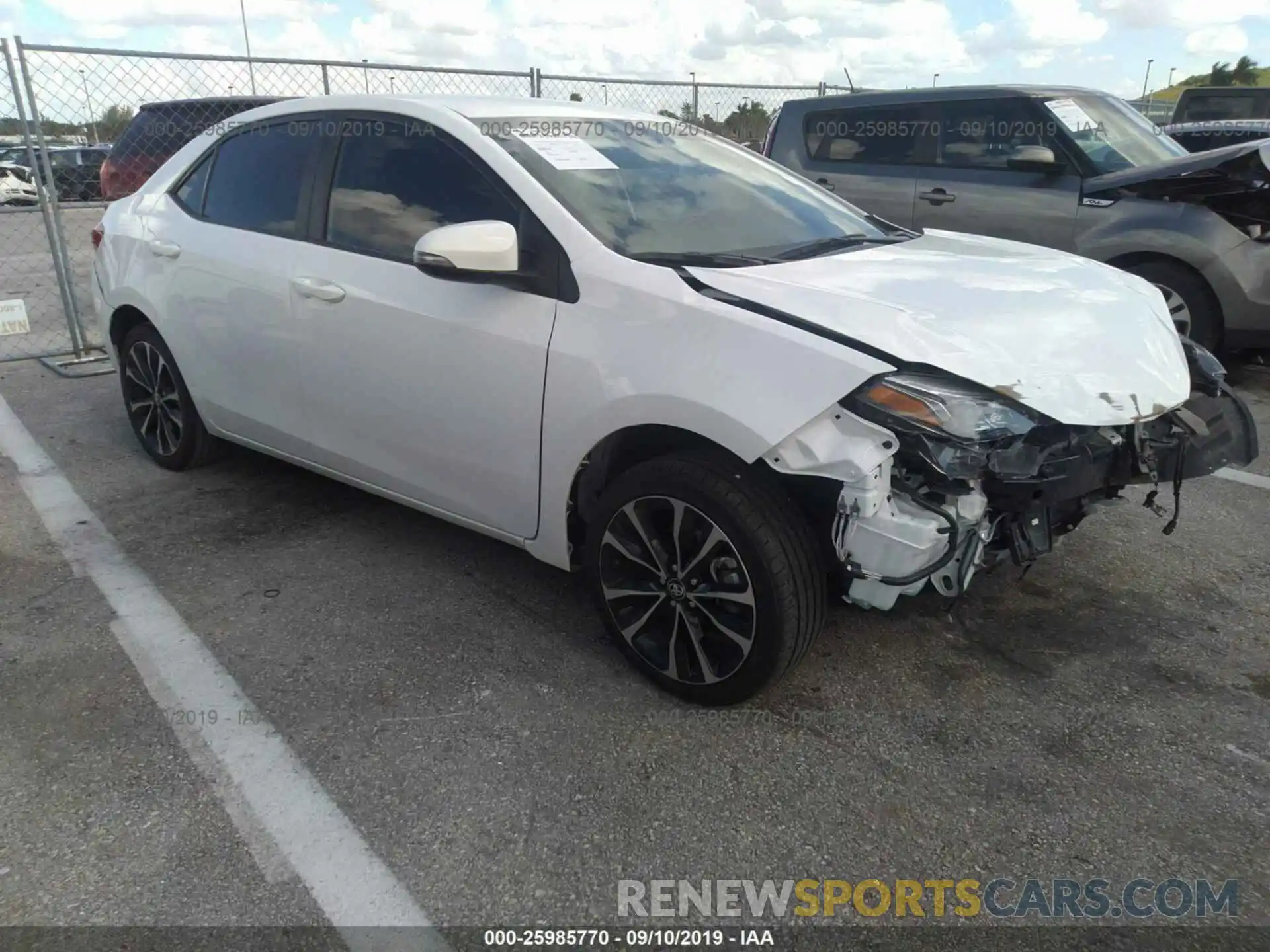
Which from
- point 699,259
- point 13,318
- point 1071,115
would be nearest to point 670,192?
point 699,259

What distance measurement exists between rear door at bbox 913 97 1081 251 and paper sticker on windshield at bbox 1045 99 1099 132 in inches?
3.1

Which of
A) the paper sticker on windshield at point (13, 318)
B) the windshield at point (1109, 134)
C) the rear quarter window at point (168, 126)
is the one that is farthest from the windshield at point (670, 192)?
the rear quarter window at point (168, 126)

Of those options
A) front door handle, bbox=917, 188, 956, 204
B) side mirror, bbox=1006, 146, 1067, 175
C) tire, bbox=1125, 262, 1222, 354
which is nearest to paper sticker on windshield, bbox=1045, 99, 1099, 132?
side mirror, bbox=1006, 146, 1067, 175

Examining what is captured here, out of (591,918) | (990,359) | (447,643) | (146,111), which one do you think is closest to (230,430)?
(447,643)

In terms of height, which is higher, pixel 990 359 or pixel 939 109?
pixel 939 109

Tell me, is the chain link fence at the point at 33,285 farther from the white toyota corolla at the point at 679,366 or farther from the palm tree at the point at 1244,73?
the palm tree at the point at 1244,73

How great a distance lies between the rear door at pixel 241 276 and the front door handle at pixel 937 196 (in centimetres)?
466

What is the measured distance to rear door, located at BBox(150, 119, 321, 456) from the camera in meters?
3.63

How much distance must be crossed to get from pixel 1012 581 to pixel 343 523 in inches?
109

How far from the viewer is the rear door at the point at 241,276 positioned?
3633 mm

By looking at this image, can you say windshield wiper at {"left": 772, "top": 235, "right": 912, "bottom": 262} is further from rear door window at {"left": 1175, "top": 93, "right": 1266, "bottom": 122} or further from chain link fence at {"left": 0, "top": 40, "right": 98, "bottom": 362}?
rear door window at {"left": 1175, "top": 93, "right": 1266, "bottom": 122}

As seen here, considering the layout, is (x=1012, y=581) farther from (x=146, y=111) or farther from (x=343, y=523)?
(x=146, y=111)

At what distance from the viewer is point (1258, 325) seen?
562 centimetres

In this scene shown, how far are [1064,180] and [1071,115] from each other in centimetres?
52
